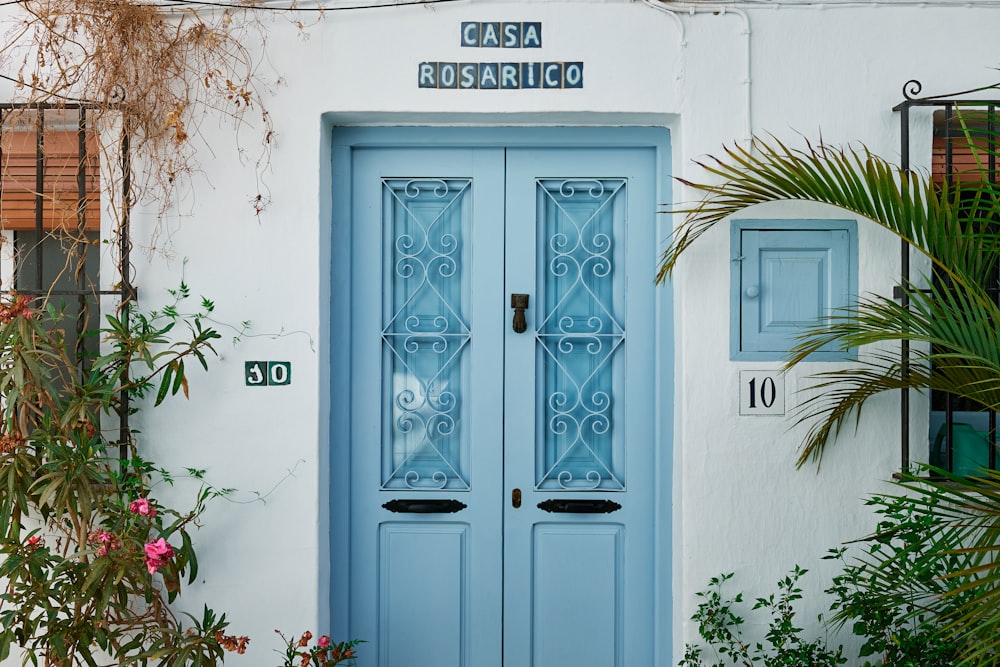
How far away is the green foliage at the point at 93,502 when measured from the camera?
8.21 ft

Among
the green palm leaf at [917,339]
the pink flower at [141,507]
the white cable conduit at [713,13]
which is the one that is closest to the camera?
the green palm leaf at [917,339]

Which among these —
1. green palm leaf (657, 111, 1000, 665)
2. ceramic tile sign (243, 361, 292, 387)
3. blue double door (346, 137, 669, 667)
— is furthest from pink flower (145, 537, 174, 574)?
green palm leaf (657, 111, 1000, 665)

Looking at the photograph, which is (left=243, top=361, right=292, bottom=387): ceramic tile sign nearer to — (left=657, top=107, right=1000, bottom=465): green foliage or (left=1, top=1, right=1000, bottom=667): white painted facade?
(left=1, top=1, right=1000, bottom=667): white painted facade

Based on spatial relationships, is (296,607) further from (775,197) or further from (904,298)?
(904,298)

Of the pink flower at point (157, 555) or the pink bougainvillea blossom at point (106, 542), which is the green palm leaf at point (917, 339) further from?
the pink bougainvillea blossom at point (106, 542)

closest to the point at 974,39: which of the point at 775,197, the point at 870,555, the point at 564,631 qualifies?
the point at 775,197

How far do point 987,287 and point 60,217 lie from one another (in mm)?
3390

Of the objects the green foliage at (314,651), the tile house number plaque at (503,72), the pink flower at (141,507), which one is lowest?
the green foliage at (314,651)

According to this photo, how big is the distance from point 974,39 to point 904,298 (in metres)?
0.99

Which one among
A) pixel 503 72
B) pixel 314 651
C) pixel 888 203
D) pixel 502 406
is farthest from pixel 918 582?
pixel 503 72

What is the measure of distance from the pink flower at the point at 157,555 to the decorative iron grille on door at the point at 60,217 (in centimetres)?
50

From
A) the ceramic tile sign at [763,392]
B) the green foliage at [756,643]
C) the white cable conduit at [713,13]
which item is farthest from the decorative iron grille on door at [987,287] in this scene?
the green foliage at [756,643]

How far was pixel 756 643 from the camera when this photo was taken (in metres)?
2.88

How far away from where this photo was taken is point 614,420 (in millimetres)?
3055
